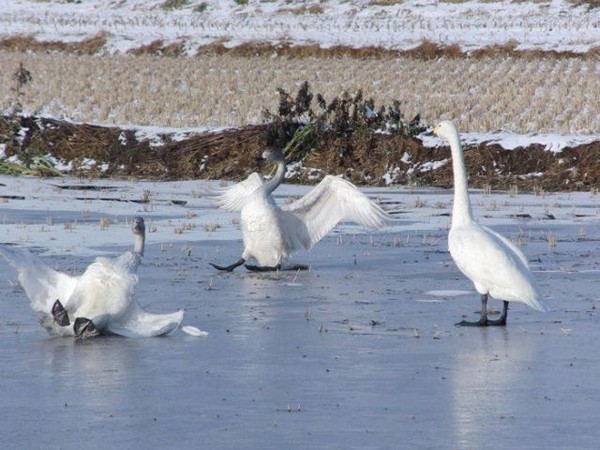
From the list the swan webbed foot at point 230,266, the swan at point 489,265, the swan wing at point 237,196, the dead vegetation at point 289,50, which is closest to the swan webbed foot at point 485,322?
the swan at point 489,265

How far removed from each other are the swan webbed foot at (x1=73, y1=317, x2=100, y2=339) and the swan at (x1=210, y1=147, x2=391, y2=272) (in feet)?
13.5

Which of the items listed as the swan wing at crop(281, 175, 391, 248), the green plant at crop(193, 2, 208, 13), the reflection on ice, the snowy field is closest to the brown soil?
the snowy field

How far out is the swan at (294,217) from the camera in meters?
12.8

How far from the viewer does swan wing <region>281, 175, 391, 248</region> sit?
43.0 ft

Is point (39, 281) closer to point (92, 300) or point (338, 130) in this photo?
point (92, 300)

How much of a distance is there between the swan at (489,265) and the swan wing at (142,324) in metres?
2.00

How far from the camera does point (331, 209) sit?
13305mm

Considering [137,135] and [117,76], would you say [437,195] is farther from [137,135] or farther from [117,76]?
[117,76]

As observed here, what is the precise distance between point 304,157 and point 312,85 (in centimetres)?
1165

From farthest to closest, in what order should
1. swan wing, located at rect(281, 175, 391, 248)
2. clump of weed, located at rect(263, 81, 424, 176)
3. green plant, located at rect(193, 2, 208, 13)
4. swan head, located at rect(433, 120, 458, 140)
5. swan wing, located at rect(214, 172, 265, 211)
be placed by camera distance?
green plant, located at rect(193, 2, 208, 13)
clump of weed, located at rect(263, 81, 424, 176)
swan wing, located at rect(214, 172, 265, 211)
swan wing, located at rect(281, 175, 391, 248)
swan head, located at rect(433, 120, 458, 140)

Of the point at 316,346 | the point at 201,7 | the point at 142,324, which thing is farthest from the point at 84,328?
the point at 201,7

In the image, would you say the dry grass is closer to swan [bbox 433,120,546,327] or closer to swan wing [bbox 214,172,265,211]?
swan wing [bbox 214,172,265,211]

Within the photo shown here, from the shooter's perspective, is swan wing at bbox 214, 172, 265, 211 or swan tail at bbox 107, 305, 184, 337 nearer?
swan tail at bbox 107, 305, 184, 337

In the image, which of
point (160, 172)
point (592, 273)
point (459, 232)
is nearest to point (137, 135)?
point (160, 172)
